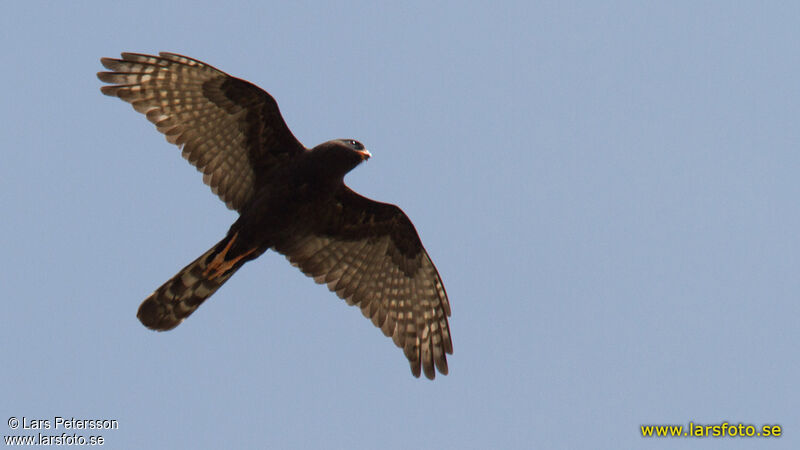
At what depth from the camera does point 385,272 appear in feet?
43.4

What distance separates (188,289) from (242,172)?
1.51 metres

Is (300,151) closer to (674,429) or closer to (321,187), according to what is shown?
(321,187)

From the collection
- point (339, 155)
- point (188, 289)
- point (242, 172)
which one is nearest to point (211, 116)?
point (242, 172)

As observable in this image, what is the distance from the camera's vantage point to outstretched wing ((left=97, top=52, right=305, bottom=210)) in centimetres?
1185

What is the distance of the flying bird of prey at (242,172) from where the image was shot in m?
11.8

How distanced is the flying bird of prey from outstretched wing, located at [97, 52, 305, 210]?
0.01 metres

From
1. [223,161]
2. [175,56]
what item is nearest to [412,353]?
[223,161]

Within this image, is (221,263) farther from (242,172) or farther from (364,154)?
(364,154)

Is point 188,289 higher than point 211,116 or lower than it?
lower

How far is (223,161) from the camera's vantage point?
40.0 feet

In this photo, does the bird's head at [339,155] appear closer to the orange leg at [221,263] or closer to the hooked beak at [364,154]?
the hooked beak at [364,154]

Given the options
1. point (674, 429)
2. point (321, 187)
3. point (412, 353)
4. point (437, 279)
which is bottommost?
point (674, 429)

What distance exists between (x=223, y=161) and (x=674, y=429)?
5999 millimetres

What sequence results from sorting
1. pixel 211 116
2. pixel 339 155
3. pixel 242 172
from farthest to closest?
pixel 242 172
pixel 211 116
pixel 339 155
